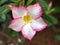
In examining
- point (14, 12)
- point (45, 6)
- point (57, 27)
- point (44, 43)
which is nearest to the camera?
point (14, 12)

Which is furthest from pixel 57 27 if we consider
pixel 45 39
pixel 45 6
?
pixel 45 6

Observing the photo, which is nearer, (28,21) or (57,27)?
(28,21)

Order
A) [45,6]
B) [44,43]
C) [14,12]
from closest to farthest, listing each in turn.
A: [14,12] → [45,6] → [44,43]

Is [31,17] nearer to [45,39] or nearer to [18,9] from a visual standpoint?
[18,9]

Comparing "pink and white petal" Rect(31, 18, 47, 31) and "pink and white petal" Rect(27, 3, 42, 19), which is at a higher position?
"pink and white petal" Rect(27, 3, 42, 19)
